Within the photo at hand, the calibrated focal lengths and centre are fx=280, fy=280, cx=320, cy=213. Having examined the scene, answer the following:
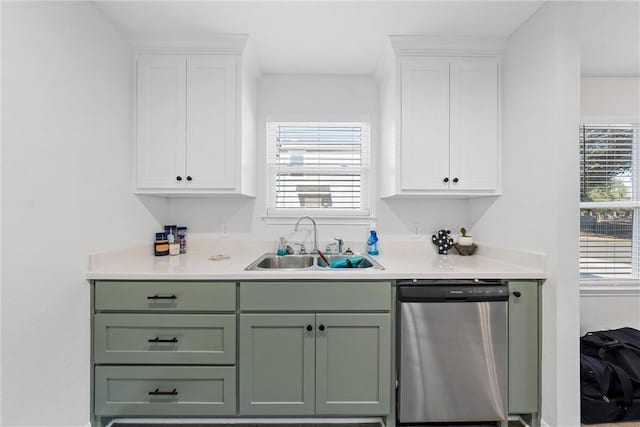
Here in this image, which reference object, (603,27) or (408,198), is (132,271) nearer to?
(408,198)

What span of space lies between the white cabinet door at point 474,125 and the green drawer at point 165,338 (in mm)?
1770

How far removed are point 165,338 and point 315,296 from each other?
85 centimetres

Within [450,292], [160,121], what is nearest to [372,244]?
[450,292]

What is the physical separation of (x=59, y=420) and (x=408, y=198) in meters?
2.51

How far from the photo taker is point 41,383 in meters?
1.30

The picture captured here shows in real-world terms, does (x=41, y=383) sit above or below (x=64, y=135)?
below

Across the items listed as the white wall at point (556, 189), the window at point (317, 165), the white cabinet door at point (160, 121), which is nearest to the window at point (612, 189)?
the white wall at point (556, 189)

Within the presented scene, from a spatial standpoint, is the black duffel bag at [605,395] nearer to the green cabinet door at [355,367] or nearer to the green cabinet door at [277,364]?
the green cabinet door at [355,367]

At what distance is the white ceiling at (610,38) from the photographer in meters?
1.65

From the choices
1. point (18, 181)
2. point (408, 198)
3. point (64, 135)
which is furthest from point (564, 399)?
point (64, 135)

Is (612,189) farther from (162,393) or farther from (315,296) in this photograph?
(162,393)

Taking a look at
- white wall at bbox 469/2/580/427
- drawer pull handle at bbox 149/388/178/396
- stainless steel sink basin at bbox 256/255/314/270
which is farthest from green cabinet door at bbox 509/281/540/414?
drawer pull handle at bbox 149/388/178/396

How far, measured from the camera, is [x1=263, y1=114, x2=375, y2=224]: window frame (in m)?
2.37

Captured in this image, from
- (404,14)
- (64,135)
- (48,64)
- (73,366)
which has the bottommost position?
(73,366)
